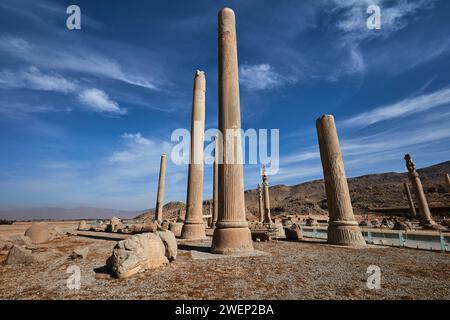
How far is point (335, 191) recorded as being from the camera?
10773 millimetres

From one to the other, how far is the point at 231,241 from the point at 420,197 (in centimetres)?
2158

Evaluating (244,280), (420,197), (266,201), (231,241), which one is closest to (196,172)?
(231,241)

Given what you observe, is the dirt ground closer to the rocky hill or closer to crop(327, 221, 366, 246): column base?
crop(327, 221, 366, 246): column base

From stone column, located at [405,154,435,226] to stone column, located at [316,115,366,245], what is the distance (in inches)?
583

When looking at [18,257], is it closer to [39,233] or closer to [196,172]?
[39,233]

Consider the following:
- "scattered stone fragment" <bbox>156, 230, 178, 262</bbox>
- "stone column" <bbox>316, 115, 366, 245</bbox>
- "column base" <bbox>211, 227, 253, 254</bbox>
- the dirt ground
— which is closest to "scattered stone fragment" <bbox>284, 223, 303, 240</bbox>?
"stone column" <bbox>316, 115, 366, 245</bbox>

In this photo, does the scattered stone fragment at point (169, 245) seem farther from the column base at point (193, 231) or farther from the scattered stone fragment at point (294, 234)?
the scattered stone fragment at point (294, 234)

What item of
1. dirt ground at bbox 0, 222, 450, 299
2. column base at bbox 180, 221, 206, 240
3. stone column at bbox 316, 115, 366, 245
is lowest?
dirt ground at bbox 0, 222, 450, 299

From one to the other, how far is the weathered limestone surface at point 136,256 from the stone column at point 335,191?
25.4 ft

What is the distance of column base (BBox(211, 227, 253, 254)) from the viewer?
7.50 m

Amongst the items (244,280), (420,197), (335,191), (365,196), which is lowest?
(244,280)

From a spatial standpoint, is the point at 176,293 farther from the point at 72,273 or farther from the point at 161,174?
the point at 161,174

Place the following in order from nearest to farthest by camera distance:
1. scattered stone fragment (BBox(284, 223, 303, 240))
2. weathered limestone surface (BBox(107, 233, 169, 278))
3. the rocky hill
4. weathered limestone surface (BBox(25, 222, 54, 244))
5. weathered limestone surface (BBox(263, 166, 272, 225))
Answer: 1. weathered limestone surface (BBox(107, 233, 169, 278))
2. weathered limestone surface (BBox(25, 222, 54, 244))
3. scattered stone fragment (BBox(284, 223, 303, 240))
4. weathered limestone surface (BBox(263, 166, 272, 225))
5. the rocky hill

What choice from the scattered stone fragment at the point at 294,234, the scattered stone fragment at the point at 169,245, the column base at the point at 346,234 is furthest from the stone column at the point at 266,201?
the scattered stone fragment at the point at 169,245
